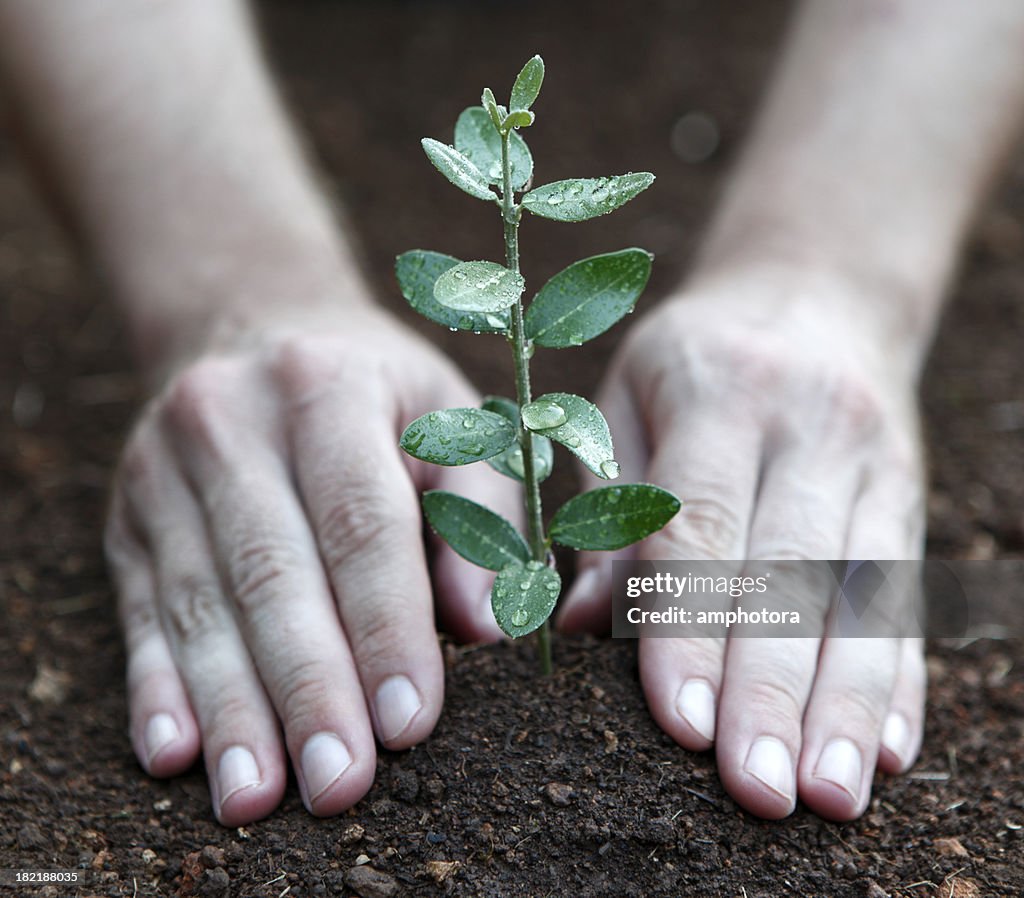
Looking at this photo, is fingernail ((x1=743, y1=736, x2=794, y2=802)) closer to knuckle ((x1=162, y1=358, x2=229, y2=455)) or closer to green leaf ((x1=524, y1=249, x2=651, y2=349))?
green leaf ((x1=524, y1=249, x2=651, y2=349))

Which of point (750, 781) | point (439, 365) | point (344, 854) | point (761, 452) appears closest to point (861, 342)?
point (761, 452)

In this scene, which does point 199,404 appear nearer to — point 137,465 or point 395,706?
point 137,465

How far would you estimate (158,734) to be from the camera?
4.77 ft

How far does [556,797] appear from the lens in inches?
49.4

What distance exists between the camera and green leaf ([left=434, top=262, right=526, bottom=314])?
0.96 metres

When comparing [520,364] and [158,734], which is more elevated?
[520,364]

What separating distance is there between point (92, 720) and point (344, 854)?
0.56 meters

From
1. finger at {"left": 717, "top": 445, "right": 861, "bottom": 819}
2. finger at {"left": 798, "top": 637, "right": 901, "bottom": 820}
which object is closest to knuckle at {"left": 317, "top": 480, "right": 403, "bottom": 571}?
finger at {"left": 717, "top": 445, "right": 861, "bottom": 819}

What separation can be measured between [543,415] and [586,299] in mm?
156

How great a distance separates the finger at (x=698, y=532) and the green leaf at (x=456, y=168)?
0.63 meters

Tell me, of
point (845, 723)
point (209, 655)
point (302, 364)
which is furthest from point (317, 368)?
point (845, 723)

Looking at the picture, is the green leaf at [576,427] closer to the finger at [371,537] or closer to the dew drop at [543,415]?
the dew drop at [543,415]

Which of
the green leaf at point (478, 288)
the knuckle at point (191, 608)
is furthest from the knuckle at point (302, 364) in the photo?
the green leaf at point (478, 288)

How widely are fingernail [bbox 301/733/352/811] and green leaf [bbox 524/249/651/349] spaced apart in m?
0.59
